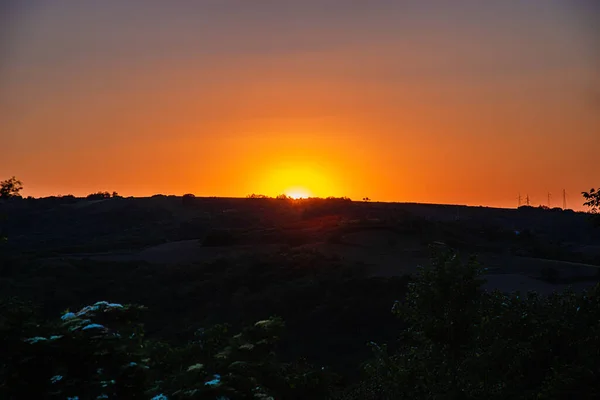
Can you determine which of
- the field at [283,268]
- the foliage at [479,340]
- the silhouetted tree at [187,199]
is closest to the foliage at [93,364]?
the foliage at [479,340]


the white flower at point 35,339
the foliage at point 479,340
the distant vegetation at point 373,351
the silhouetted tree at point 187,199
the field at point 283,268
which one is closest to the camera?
the white flower at point 35,339

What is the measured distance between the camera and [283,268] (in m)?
62.6

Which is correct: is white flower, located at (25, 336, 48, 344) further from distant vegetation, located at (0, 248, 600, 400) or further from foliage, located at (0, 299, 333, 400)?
distant vegetation, located at (0, 248, 600, 400)

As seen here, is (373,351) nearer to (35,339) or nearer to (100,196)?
(35,339)

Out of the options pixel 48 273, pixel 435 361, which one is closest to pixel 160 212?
pixel 48 273

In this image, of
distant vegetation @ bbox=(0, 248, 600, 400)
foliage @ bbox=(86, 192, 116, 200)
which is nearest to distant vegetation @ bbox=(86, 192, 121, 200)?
foliage @ bbox=(86, 192, 116, 200)

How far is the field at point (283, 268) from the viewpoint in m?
49.4

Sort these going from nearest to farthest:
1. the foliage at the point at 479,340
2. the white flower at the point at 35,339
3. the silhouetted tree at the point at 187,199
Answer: the white flower at the point at 35,339 < the foliage at the point at 479,340 < the silhouetted tree at the point at 187,199

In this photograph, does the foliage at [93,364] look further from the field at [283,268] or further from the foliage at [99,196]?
the foliage at [99,196]

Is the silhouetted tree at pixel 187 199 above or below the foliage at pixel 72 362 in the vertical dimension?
above

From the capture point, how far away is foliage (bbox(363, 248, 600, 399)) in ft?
58.0

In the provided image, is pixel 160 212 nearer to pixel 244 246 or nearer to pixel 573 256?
pixel 244 246

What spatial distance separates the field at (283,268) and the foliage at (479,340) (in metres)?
15.4

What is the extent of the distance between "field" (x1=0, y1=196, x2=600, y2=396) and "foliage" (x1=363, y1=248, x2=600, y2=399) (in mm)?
15369
